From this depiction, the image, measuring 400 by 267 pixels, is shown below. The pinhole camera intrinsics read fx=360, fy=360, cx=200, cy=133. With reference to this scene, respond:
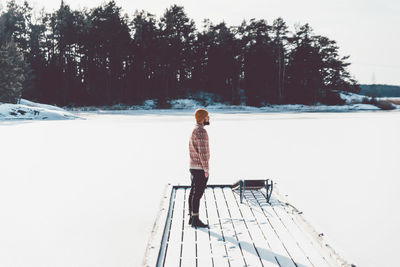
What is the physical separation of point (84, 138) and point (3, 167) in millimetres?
5829

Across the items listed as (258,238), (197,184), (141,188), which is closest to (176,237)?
(197,184)

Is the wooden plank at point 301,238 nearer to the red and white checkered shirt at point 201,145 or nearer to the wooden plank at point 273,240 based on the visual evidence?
the wooden plank at point 273,240

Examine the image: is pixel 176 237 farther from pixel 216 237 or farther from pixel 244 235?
pixel 244 235

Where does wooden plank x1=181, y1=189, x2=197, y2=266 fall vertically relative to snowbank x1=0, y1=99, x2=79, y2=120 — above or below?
below

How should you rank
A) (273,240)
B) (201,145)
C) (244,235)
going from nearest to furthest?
(273,240) → (244,235) → (201,145)

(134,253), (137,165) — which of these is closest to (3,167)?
(137,165)

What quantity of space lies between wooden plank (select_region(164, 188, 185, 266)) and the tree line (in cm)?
4046

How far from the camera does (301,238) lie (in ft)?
13.8

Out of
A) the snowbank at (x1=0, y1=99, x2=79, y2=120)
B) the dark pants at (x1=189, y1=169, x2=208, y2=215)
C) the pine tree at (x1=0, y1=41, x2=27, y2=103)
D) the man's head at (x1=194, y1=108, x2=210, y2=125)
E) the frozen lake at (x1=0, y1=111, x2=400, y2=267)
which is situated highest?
the pine tree at (x1=0, y1=41, x2=27, y2=103)

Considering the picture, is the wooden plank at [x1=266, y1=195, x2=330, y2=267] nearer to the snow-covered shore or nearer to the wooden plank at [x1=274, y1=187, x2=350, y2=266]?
the wooden plank at [x1=274, y1=187, x2=350, y2=266]

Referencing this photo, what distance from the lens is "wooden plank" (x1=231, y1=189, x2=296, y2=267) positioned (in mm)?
3600

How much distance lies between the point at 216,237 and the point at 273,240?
0.65m

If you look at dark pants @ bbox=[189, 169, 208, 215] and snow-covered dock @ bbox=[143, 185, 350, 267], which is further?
dark pants @ bbox=[189, 169, 208, 215]

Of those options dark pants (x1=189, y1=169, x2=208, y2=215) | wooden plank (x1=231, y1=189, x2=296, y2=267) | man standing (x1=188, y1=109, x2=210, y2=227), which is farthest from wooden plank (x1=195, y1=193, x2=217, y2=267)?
wooden plank (x1=231, y1=189, x2=296, y2=267)
